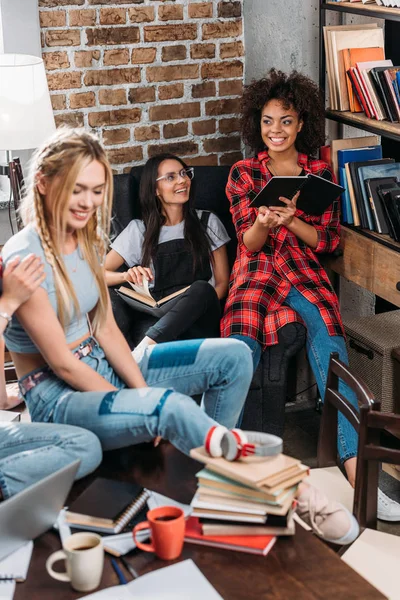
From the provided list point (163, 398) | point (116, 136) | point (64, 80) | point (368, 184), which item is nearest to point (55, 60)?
point (64, 80)

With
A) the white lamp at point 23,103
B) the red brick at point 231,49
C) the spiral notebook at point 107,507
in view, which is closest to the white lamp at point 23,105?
the white lamp at point 23,103

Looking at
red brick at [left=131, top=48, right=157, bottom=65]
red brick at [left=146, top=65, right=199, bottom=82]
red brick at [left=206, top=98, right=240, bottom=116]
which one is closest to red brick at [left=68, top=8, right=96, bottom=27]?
red brick at [left=131, top=48, right=157, bottom=65]

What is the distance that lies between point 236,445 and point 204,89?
272 cm

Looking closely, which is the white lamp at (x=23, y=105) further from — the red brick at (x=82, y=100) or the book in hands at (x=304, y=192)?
the book in hands at (x=304, y=192)

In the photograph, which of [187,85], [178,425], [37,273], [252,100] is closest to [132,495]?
[178,425]

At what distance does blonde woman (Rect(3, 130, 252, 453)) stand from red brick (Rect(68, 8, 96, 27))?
5.54 feet

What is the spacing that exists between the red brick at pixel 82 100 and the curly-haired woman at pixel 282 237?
0.69 meters

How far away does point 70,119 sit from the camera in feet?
12.3

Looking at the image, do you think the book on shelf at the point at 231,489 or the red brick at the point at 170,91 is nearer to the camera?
the book on shelf at the point at 231,489

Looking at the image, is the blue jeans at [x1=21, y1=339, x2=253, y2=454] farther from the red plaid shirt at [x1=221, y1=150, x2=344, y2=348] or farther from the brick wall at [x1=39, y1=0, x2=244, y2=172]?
the brick wall at [x1=39, y1=0, x2=244, y2=172]

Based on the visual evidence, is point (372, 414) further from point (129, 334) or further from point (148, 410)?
point (129, 334)

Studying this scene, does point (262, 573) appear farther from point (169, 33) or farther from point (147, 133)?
point (169, 33)

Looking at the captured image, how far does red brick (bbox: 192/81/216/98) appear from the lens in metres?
3.96

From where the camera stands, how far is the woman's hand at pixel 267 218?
3217 millimetres
